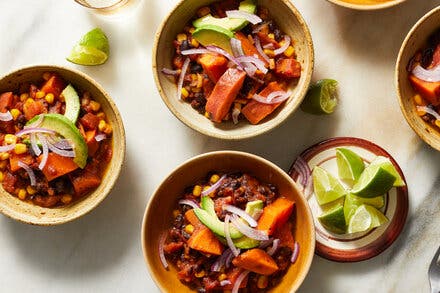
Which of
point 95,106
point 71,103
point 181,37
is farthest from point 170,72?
point 71,103

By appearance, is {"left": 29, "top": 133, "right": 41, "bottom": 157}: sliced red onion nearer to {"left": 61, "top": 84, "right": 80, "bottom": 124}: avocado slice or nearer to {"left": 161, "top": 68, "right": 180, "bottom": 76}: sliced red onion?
{"left": 61, "top": 84, "right": 80, "bottom": 124}: avocado slice

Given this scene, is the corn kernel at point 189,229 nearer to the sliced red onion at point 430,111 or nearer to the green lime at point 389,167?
the green lime at point 389,167

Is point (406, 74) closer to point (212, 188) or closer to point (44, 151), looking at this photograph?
point (212, 188)

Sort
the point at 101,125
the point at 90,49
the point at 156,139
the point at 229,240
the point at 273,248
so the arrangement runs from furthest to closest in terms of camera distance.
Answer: the point at 156,139
the point at 90,49
the point at 101,125
the point at 273,248
the point at 229,240

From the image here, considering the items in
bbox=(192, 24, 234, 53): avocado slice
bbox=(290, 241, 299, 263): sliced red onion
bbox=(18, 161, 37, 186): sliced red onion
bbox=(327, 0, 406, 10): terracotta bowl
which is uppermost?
bbox=(327, 0, 406, 10): terracotta bowl

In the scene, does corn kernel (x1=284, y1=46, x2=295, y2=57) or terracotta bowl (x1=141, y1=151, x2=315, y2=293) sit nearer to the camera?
terracotta bowl (x1=141, y1=151, x2=315, y2=293)

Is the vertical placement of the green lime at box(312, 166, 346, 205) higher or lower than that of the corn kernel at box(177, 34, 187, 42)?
lower

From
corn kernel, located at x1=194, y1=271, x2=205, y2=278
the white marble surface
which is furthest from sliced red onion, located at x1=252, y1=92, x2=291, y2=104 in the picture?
corn kernel, located at x1=194, y1=271, x2=205, y2=278
